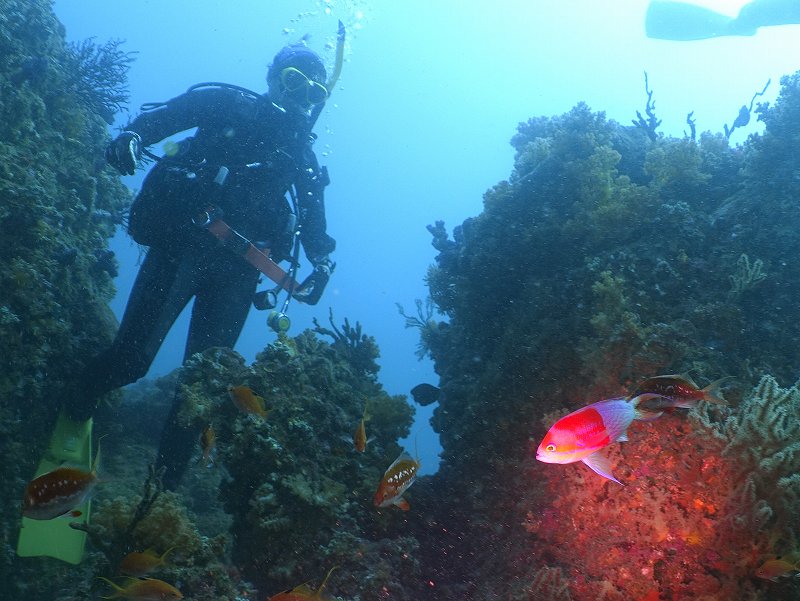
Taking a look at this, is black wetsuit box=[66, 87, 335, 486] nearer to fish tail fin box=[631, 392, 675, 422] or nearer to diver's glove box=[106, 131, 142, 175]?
diver's glove box=[106, 131, 142, 175]

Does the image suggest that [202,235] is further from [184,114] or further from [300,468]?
[300,468]

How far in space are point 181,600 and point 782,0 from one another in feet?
91.1

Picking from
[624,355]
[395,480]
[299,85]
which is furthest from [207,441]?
[299,85]

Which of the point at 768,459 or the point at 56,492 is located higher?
the point at 768,459

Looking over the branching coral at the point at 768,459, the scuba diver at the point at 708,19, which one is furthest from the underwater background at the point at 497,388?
the scuba diver at the point at 708,19

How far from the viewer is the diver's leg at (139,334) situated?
18.3ft

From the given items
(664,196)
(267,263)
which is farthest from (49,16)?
(664,196)

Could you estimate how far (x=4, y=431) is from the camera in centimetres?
562

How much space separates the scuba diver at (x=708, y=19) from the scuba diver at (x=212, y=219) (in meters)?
22.0

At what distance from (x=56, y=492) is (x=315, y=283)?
468 centimetres

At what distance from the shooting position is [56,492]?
256 cm

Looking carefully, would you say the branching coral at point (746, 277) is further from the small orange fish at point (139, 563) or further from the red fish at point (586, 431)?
the small orange fish at point (139, 563)

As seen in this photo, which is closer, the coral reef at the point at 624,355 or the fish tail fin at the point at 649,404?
the fish tail fin at the point at 649,404

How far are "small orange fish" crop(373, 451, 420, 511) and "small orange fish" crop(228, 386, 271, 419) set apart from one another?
167 centimetres
